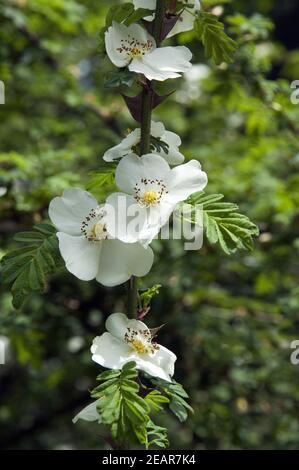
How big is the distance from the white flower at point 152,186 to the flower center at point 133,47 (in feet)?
0.57

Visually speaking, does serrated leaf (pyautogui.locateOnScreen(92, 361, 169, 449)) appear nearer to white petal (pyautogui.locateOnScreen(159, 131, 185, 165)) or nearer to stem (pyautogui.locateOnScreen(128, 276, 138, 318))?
stem (pyautogui.locateOnScreen(128, 276, 138, 318))

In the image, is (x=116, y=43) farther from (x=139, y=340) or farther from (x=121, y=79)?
(x=139, y=340)

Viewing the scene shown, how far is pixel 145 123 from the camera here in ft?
3.44

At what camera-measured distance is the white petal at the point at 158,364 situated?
3.28 ft

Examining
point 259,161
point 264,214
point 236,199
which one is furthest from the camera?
point 259,161

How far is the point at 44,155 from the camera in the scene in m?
2.12

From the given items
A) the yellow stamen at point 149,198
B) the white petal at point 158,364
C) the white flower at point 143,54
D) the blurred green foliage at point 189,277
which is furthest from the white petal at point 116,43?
the blurred green foliage at point 189,277

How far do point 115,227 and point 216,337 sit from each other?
1.63 meters

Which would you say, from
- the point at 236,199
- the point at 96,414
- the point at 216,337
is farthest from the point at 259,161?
the point at 96,414

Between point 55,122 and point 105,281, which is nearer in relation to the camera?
point 105,281

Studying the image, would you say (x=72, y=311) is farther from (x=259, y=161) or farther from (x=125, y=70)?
(x=125, y=70)

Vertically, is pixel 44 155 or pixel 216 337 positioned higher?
pixel 44 155

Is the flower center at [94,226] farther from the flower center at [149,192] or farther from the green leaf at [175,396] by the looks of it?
the green leaf at [175,396]

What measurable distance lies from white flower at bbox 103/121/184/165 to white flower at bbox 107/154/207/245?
0.15ft
